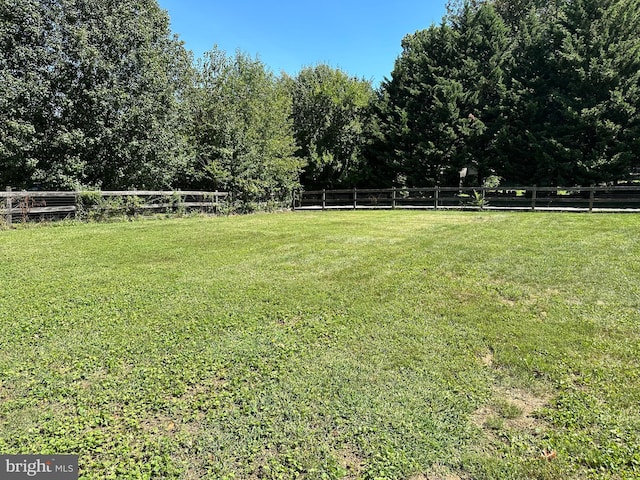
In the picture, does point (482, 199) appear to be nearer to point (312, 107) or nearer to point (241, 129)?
point (241, 129)

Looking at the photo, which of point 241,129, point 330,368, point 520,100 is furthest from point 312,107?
point 330,368

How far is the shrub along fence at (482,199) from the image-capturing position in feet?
53.6

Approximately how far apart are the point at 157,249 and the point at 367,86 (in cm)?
2637

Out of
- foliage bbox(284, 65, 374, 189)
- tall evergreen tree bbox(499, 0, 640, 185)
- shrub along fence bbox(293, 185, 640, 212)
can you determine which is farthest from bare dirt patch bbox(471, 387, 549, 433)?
foliage bbox(284, 65, 374, 189)

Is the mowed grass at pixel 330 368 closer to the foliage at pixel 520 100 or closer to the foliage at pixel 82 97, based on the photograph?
the foliage at pixel 82 97

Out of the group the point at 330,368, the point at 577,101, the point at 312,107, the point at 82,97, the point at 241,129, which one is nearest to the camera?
the point at 330,368

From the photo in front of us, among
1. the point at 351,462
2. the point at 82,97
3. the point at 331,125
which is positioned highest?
the point at 331,125

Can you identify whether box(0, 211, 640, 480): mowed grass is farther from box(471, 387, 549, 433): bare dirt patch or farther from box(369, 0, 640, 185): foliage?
box(369, 0, 640, 185): foliage

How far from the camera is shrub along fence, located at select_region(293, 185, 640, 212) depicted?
643 inches

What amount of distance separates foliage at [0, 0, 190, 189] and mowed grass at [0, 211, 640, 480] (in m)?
12.6

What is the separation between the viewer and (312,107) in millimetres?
27375

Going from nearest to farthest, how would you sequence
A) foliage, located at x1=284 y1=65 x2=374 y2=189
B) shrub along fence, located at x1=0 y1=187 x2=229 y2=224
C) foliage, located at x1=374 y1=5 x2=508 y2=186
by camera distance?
shrub along fence, located at x1=0 y1=187 x2=229 y2=224
foliage, located at x1=374 y1=5 x2=508 y2=186
foliage, located at x1=284 y1=65 x2=374 y2=189

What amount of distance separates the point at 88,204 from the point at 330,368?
12.3 meters

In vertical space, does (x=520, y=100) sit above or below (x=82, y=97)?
above
